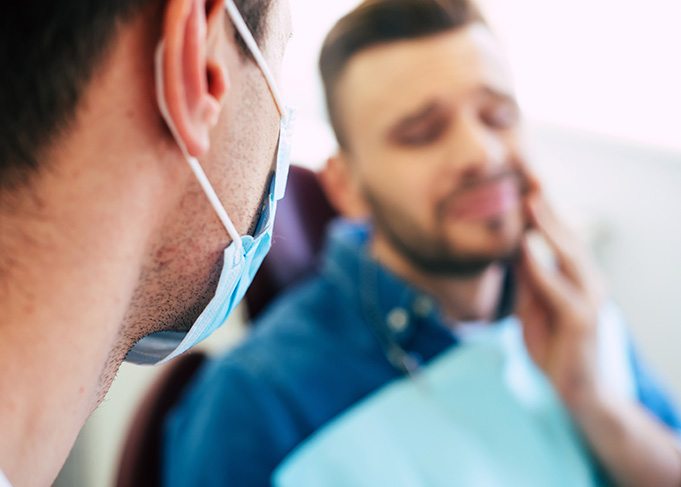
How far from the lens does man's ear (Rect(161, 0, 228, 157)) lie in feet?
0.96

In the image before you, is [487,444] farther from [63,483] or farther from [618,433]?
[63,483]

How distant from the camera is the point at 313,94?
68cm

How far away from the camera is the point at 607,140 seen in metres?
1.38

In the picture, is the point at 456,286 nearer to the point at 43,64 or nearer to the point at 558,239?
the point at 558,239

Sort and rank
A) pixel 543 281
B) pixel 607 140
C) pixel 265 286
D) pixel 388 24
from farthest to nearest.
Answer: pixel 607 140, pixel 265 286, pixel 543 281, pixel 388 24

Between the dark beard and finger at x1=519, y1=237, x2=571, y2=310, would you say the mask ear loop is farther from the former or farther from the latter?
finger at x1=519, y1=237, x2=571, y2=310

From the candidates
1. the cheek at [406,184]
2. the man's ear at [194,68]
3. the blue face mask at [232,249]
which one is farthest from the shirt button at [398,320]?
the man's ear at [194,68]

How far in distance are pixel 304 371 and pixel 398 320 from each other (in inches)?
5.4

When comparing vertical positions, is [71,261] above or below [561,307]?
above

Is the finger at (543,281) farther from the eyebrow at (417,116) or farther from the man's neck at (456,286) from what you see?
the eyebrow at (417,116)

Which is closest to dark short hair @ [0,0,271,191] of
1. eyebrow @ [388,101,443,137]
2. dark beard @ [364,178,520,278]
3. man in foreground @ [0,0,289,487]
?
man in foreground @ [0,0,289,487]

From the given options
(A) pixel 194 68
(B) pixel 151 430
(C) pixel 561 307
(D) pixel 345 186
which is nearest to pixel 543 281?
(C) pixel 561 307

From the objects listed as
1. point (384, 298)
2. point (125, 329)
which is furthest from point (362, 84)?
point (125, 329)

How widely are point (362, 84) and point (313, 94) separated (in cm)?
6
